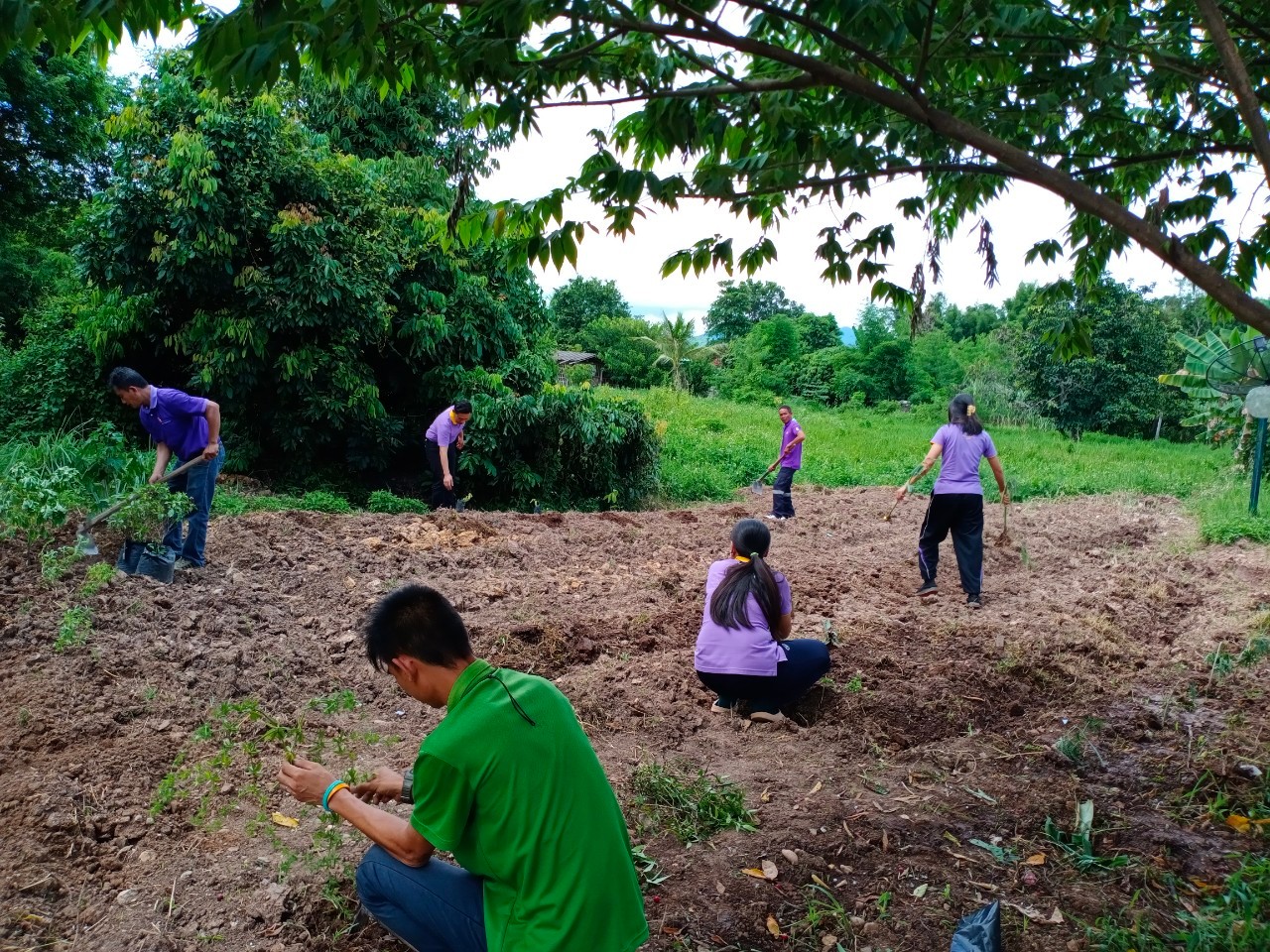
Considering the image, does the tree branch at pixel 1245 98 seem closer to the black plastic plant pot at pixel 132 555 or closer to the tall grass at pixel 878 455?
the black plastic plant pot at pixel 132 555

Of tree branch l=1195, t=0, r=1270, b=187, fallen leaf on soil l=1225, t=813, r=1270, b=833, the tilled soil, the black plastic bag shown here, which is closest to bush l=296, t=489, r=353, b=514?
the tilled soil

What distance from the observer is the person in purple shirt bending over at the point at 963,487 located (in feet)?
22.1

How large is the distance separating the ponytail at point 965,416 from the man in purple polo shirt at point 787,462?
406 cm

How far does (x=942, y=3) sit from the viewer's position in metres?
3.78

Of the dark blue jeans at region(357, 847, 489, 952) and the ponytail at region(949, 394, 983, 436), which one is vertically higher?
the ponytail at region(949, 394, 983, 436)

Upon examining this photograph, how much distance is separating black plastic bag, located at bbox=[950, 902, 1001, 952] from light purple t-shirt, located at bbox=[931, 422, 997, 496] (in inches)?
172

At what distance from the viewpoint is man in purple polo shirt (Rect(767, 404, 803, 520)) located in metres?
11.1

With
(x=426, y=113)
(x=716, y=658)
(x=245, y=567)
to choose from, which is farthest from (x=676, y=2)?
(x=426, y=113)

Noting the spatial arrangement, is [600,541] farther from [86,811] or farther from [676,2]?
[676,2]

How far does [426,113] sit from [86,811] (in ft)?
44.7

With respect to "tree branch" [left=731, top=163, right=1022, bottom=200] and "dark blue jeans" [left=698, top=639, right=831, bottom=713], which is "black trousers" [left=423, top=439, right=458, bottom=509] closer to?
"dark blue jeans" [left=698, top=639, right=831, bottom=713]

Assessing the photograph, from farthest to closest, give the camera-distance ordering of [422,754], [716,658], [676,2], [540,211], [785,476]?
1. [785,476]
2. [716,658]
3. [540,211]
4. [676,2]
5. [422,754]

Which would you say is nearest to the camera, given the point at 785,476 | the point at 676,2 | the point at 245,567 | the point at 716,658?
the point at 676,2

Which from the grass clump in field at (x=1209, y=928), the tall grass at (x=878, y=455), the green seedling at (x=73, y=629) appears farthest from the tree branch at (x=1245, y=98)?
the tall grass at (x=878, y=455)
